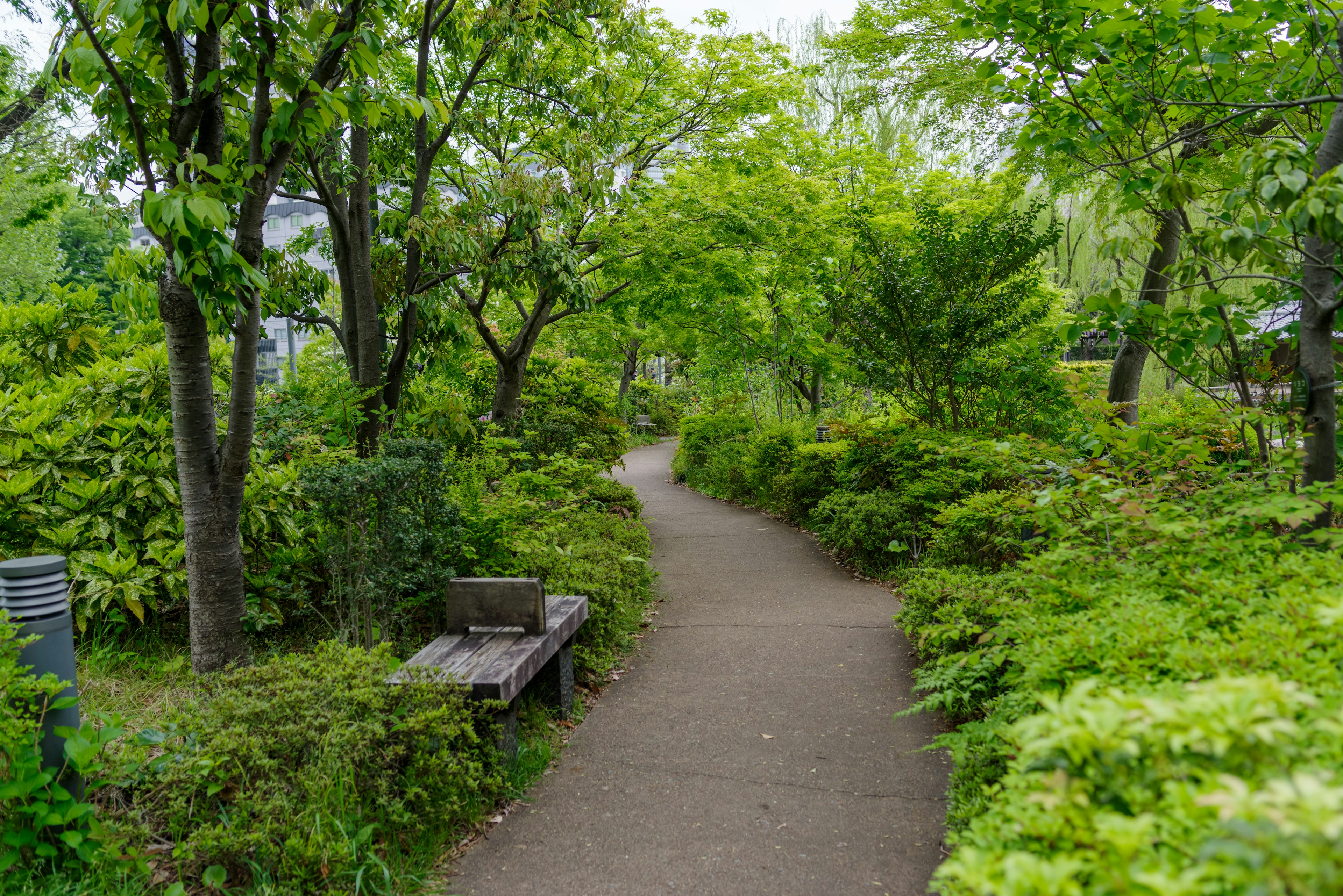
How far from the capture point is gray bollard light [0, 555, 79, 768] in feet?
Answer: 8.57

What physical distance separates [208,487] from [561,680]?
2117 millimetres

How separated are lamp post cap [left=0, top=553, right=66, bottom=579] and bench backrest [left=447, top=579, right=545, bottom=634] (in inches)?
73.0

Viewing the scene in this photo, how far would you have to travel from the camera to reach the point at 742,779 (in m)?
3.66

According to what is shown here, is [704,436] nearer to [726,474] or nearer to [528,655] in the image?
[726,474]

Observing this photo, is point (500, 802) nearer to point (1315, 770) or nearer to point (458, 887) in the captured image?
point (458, 887)

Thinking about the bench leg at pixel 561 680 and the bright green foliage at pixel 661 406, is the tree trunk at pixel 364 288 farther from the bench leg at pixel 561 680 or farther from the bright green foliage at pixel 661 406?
the bright green foliage at pixel 661 406

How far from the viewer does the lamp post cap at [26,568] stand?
261cm

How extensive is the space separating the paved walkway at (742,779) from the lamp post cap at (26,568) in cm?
185

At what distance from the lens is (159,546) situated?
14.1 feet

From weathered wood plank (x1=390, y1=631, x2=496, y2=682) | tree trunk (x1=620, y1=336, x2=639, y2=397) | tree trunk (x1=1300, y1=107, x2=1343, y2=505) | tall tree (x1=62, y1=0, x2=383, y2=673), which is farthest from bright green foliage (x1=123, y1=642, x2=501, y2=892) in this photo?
tree trunk (x1=620, y1=336, x2=639, y2=397)

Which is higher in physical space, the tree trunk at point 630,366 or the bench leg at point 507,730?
the tree trunk at point 630,366

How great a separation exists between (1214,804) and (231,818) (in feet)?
9.52

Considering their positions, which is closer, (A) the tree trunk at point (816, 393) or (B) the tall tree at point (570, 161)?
(B) the tall tree at point (570, 161)

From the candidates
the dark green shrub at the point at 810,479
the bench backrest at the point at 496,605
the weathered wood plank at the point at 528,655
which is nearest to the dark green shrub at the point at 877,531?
the dark green shrub at the point at 810,479
